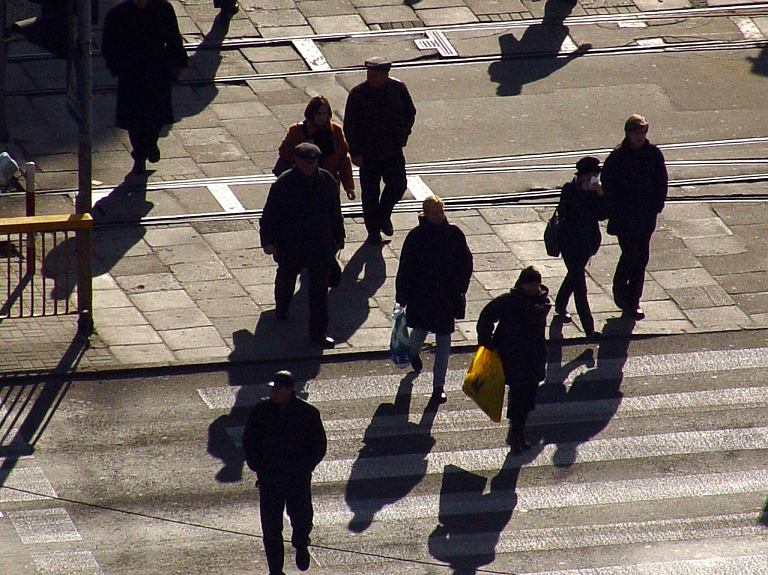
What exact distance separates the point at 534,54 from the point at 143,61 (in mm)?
5716

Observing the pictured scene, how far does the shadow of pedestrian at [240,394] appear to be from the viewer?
34.5ft

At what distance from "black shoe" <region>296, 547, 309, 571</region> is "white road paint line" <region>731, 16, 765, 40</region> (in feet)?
41.0

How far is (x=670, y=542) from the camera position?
9.68 m

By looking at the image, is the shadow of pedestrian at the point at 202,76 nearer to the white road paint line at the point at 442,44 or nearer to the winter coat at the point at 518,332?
the white road paint line at the point at 442,44

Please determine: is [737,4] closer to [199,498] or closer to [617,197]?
[617,197]

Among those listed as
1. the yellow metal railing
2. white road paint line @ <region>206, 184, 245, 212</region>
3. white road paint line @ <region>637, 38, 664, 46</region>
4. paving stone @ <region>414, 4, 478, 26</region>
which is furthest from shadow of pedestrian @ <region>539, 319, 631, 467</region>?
paving stone @ <region>414, 4, 478, 26</region>

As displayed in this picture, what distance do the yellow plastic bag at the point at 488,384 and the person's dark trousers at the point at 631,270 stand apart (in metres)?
2.62

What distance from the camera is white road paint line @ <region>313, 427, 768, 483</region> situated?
34.4 ft

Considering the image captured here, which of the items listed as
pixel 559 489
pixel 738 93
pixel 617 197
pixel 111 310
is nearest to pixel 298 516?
pixel 559 489

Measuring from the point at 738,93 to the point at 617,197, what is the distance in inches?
226

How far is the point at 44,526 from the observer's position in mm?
9578

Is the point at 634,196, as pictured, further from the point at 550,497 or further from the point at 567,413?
the point at 550,497

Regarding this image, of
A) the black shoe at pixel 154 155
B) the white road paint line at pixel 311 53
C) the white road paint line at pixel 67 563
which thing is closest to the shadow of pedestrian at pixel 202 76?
the white road paint line at pixel 311 53

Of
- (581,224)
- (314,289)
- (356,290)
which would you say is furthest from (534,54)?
(314,289)
